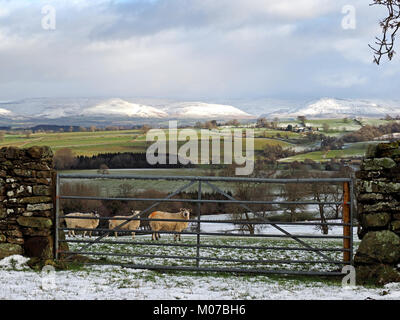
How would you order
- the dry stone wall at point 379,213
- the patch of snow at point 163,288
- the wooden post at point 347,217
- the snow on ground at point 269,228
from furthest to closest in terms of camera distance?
1. the snow on ground at point 269,228
2. the wooden post at point 347,217
3. the dry stone wall at point 379,213
4. the patch of snow at point 163,288

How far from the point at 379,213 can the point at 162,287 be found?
3.81 m

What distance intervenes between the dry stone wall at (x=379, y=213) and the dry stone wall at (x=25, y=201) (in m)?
5.47

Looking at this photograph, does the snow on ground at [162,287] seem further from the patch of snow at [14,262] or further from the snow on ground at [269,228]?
the snow on ground at [269,228]

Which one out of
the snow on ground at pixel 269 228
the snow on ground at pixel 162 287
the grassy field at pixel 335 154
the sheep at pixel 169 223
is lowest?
the snow on ground at pixel 269 228

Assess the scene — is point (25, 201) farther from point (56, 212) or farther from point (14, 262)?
point (14, 262)

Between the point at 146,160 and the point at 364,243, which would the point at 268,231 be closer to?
the point at 146,160

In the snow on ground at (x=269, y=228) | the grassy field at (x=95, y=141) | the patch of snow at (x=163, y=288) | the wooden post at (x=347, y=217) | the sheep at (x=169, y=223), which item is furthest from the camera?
the grassy field at (x=95, y=141)

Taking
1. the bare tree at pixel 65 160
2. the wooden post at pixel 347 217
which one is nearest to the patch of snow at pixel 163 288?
the wooden post at pixel 347 217

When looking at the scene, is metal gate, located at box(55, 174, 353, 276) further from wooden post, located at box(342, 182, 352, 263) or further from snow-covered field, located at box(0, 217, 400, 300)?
snow-covered field, located at box(0, 217, 400, 300)

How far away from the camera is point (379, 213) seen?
795 centimetres

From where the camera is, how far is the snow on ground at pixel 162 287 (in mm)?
6363
